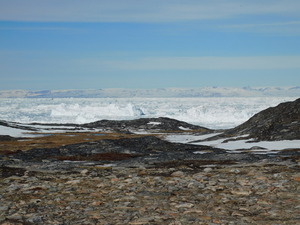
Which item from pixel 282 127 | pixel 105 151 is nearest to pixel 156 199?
pixel 105 151

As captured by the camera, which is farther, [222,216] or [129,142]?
[129,142]

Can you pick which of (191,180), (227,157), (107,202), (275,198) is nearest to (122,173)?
(191,180)

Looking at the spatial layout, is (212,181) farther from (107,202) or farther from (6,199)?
(6,199)

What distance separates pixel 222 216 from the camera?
10195 mm

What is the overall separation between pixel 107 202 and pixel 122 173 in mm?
6650

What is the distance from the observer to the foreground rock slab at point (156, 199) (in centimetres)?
1009

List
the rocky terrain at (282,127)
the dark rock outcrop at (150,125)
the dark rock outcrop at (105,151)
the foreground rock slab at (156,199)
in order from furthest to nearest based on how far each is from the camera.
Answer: the dark rock outcrop at (150,125) → the rocky terrain at (282,127) → the dark rock outcrop at (105,151) → the foreground rock slab at (156,199)

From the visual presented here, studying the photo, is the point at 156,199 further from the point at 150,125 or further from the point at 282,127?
the point at 150,125

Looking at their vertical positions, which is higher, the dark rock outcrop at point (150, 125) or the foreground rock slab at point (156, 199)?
the foreground rock slab at point (156, 199)

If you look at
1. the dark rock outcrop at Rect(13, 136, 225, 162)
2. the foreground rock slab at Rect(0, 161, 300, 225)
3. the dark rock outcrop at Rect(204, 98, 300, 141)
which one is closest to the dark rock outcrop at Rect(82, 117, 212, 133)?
the dark rock outcrop at Rect(204, 98, 300, 141)

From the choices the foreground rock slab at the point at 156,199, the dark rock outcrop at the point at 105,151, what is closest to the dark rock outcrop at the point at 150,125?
the dark rock outcrop at the point at 105,151

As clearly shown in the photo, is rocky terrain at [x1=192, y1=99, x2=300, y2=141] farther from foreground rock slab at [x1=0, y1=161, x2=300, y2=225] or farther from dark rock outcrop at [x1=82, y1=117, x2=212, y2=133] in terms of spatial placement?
dark rock outcrop at [x1=82, y1=117, x2=212, y2=133]

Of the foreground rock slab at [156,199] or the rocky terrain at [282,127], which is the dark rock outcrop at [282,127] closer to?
the rocky terrain at [282,127]

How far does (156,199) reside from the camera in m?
12.5
